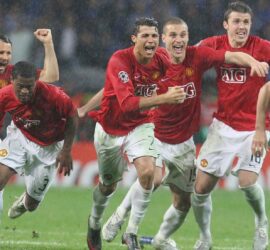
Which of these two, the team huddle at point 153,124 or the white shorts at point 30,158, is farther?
the white shorts at point 30,158

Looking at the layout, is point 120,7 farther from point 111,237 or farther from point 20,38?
point 111,237

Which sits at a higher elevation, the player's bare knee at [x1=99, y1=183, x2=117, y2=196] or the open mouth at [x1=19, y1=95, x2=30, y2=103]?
the open mouth at [x1=19, y1=95, x2=30, y2=103]

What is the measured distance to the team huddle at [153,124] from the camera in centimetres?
945

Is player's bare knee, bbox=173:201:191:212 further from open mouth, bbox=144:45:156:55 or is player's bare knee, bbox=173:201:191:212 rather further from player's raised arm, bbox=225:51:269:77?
open mouth, bbox=144:45:156:55

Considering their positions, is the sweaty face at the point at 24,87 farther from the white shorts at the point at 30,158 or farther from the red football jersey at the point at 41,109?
the white shorts at the point at 30,158

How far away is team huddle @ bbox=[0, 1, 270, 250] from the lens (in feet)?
31.0

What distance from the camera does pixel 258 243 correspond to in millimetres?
9586

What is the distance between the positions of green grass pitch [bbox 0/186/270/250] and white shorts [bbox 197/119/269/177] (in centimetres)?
101

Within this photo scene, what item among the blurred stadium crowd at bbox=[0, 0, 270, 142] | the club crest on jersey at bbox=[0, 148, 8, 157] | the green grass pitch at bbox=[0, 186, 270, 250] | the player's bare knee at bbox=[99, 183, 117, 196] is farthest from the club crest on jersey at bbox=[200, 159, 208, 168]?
the blurred stadium crowd at bbox=[0, 0, 270, 142]

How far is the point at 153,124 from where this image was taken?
9.95 m

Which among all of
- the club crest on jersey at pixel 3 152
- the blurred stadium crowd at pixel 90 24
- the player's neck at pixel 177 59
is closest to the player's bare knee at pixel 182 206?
the player's neck at pixel 177 59

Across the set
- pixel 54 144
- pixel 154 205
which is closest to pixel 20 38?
pixel 154 205

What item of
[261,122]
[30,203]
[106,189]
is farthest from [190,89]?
[30,203]

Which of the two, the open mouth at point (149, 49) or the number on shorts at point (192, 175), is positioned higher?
the open mouth at point (149, 49)
